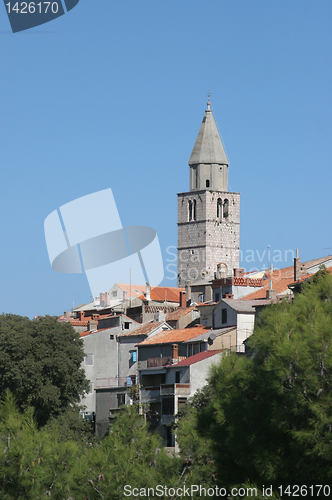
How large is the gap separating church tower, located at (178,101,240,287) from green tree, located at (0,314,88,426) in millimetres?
60367

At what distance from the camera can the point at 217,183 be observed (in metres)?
123

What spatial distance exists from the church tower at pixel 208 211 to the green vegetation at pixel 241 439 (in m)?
83.7

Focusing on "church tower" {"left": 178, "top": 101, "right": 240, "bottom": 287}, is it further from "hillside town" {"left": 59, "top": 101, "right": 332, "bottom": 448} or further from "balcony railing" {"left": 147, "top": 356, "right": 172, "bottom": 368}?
"balcony railing" {"left": 147, "top": 356, "right": 172, "bottom": 368}

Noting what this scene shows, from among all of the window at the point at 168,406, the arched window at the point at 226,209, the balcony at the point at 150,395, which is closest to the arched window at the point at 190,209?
the arched window at the point at 226,209

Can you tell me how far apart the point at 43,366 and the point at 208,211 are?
67.1m

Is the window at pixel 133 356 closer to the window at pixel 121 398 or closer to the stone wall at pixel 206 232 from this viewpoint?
the window at pixel 121 398

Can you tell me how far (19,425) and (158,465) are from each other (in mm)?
5269

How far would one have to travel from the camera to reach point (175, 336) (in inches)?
2276

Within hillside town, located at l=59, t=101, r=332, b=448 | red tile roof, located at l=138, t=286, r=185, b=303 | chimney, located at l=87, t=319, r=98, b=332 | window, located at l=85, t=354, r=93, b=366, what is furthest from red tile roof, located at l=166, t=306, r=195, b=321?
red tile roof, located at l=138, t=286, r=185, b=303

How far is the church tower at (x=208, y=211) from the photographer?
391 ft

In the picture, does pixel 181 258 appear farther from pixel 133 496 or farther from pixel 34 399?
pixel 133 496

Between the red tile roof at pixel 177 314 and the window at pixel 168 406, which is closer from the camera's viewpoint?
the window at pixel 168 406

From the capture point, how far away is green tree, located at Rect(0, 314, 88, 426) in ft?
179

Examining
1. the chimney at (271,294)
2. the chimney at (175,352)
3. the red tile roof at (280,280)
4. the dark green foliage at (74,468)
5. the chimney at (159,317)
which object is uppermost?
the red tile roof at (280,280)
